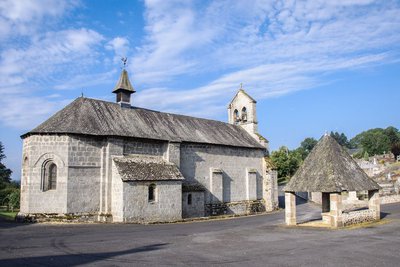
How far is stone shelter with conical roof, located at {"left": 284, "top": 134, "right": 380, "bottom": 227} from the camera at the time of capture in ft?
59.5

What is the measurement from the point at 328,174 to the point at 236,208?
14.6 meters

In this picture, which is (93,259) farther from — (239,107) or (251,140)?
(239,107)

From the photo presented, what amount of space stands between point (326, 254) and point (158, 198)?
14134 millimetres

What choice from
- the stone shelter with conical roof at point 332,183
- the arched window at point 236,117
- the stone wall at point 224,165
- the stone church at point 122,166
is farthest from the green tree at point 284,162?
the stone shelter with conical roof at point 332,183

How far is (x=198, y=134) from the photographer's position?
31.4m

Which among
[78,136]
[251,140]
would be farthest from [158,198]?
[251,140]

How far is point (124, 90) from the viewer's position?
2844 cm

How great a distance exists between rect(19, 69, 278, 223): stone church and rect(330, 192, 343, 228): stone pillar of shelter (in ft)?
35.3

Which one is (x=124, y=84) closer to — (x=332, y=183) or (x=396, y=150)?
(x=332, y=183)

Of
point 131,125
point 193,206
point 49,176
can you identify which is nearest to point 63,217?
point 49,176

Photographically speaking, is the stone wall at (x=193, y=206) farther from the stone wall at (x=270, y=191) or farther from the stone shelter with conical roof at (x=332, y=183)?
the stone shelter with conical roof at (x=332, y=183)

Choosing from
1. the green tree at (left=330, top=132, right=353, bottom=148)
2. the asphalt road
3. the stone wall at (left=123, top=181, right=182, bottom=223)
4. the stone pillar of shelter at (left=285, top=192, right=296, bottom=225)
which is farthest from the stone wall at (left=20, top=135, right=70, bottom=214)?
the green tree at (left=330, top=132, right=353, bottom=148)

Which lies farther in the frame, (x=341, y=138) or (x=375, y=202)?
(x=341, y=138)

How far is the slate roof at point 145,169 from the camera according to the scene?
22.8m
